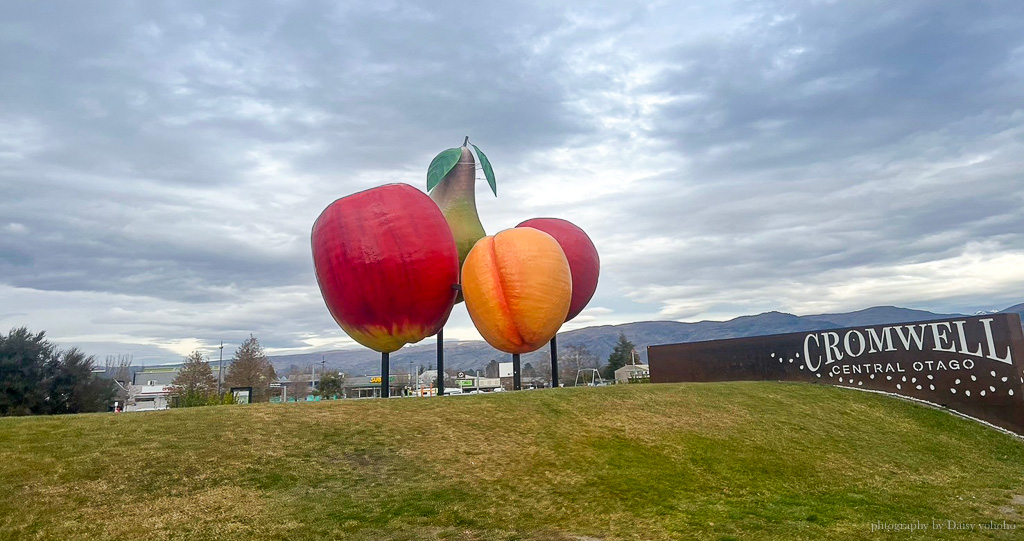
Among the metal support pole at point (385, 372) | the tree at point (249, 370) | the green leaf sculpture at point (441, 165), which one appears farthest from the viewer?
the tree at point (249, 370)

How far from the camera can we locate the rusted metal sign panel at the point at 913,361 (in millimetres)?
16812

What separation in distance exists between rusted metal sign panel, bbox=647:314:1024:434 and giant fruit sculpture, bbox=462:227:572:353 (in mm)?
11218

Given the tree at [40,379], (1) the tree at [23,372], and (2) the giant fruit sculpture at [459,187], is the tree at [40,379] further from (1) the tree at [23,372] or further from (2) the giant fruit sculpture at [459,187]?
(2) the giant fruit sculpture at [459,187]

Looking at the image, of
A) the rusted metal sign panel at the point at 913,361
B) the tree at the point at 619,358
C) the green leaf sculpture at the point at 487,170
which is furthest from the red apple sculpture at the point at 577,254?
the tree at the point at 619,358

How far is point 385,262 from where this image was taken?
14234 mm

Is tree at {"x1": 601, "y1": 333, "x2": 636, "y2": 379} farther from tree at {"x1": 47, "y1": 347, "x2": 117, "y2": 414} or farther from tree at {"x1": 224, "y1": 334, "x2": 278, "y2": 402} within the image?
tree at {"x1": 47, "y1": 347, "x2": 117, "y2": 414}

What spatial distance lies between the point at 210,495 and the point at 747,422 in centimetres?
1203

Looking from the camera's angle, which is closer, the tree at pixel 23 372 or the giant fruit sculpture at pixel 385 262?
the giant fruit sculpture at pixel 385 262

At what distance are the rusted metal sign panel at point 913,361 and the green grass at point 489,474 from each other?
7.17 ft

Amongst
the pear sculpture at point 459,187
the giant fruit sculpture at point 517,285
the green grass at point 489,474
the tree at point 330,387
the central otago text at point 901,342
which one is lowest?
the green grass at point 489,474

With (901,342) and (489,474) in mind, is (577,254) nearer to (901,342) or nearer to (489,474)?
(489,474)

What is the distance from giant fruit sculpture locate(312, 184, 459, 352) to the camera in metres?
14.3

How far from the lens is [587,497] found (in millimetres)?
9461

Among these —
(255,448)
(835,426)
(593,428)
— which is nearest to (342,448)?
(255,448)
